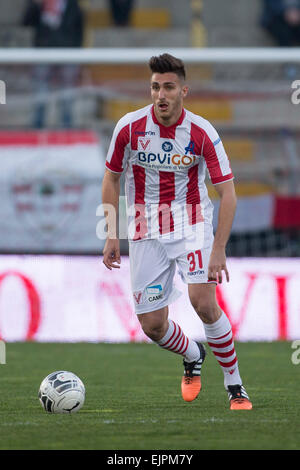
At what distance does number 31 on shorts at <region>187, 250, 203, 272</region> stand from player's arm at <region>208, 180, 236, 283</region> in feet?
0.76

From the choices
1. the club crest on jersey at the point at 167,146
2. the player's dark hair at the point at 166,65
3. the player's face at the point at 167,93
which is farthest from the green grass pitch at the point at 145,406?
the player's dark hair at the point at 166,65

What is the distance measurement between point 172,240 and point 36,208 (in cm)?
616

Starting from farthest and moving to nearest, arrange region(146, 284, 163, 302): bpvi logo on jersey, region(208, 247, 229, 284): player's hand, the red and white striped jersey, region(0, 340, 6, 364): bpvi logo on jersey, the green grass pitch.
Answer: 1. region(0, 340, 6, 364): bpvi logo on jersey
2. region(146, 284, 163, 302): bpvi logo on jersey
3. the red and white striped jersey
4. region(208, 247, 229, 284): player's hand
5. the green grass pitch

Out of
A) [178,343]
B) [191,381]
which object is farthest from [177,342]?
[191,381]

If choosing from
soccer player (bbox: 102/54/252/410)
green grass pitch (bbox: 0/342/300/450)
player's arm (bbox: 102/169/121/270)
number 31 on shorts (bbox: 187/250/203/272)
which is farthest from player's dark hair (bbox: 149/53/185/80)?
green grass pitch (bbox: 0/342/300/450)

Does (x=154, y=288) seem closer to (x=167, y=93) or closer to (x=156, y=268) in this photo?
(x=156, y=268)

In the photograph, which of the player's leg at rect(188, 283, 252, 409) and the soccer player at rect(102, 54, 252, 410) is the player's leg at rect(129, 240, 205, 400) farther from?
the player's leg at rect(188, 283, 252, 409)

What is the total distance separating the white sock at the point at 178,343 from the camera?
6145 millimetres

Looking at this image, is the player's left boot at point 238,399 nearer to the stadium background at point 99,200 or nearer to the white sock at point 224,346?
the white sock at point 224,346

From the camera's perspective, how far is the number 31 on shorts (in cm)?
585

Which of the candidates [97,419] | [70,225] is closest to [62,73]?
[70,225]

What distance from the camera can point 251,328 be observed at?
11.2 metres

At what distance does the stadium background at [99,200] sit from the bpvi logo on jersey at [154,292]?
5086mm

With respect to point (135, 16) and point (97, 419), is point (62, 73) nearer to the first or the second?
point (135, 16)
